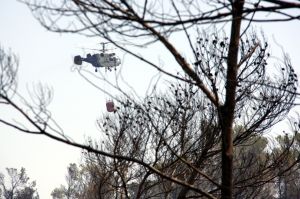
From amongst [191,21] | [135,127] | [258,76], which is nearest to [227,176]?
[191,21]

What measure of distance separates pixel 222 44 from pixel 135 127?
3308 mm

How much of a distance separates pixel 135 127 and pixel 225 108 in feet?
18.5

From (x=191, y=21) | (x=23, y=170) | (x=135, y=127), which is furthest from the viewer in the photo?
(x=23, y=170)

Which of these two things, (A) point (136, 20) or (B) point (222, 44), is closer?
(A) point (136, 20)

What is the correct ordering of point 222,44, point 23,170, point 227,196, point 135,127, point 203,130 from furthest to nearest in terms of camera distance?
1. point 23,170
2. point 135,127
3. point 203,130
4. point 222,44
5. point 227,196

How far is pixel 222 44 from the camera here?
5953 mm

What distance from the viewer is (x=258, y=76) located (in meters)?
6.60

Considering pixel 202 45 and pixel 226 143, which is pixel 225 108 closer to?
pixel 226 143

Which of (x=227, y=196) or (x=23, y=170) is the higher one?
(x=23, y=170)

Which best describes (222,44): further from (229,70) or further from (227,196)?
(227,196)

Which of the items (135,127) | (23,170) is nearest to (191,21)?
(135,127)

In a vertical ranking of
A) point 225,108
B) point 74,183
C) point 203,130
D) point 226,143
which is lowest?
point 226,143

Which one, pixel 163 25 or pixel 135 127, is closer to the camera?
pixel 163 25

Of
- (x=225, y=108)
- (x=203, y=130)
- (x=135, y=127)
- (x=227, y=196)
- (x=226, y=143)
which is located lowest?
(x=227, y=196)
